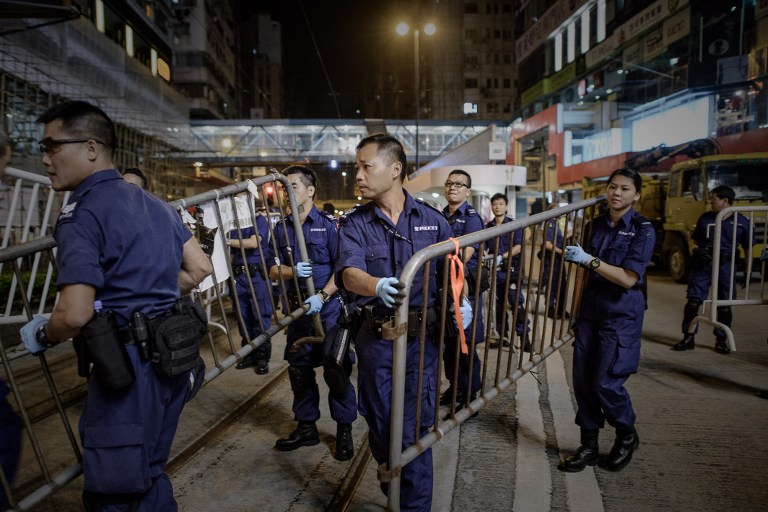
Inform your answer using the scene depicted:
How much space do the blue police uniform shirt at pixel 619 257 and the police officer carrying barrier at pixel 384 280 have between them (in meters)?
1.13

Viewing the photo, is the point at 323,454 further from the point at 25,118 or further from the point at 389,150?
the point at 25,118

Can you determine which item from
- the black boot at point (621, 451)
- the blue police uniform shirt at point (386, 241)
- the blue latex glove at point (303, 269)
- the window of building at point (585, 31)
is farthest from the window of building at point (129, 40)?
the black boot at point (621, 451)

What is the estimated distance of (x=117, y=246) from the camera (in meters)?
1.86

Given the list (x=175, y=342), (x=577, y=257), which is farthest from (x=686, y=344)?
(x=175, y=342)

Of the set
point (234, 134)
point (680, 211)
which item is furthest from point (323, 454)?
point (234, 134)

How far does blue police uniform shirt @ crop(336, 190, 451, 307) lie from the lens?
251 centimetres

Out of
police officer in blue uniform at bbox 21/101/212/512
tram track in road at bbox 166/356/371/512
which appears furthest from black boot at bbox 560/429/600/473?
police officer in blue uniform at bbox 21/101/212/512

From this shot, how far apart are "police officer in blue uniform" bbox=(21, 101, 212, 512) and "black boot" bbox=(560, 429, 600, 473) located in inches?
91.4

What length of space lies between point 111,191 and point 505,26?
3128 inches

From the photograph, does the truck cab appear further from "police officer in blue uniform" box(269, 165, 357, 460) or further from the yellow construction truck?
"police officer in blue uniform" box(269, 165, 357, 460)

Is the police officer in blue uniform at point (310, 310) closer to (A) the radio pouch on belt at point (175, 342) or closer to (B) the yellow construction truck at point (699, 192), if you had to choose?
(A) the radio pouch on belt at point (175, 342)

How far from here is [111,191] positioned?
191 centimetres

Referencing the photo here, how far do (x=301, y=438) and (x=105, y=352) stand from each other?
6.83 ft

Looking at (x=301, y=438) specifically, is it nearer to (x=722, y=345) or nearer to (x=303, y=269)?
(x=303, y=269)
